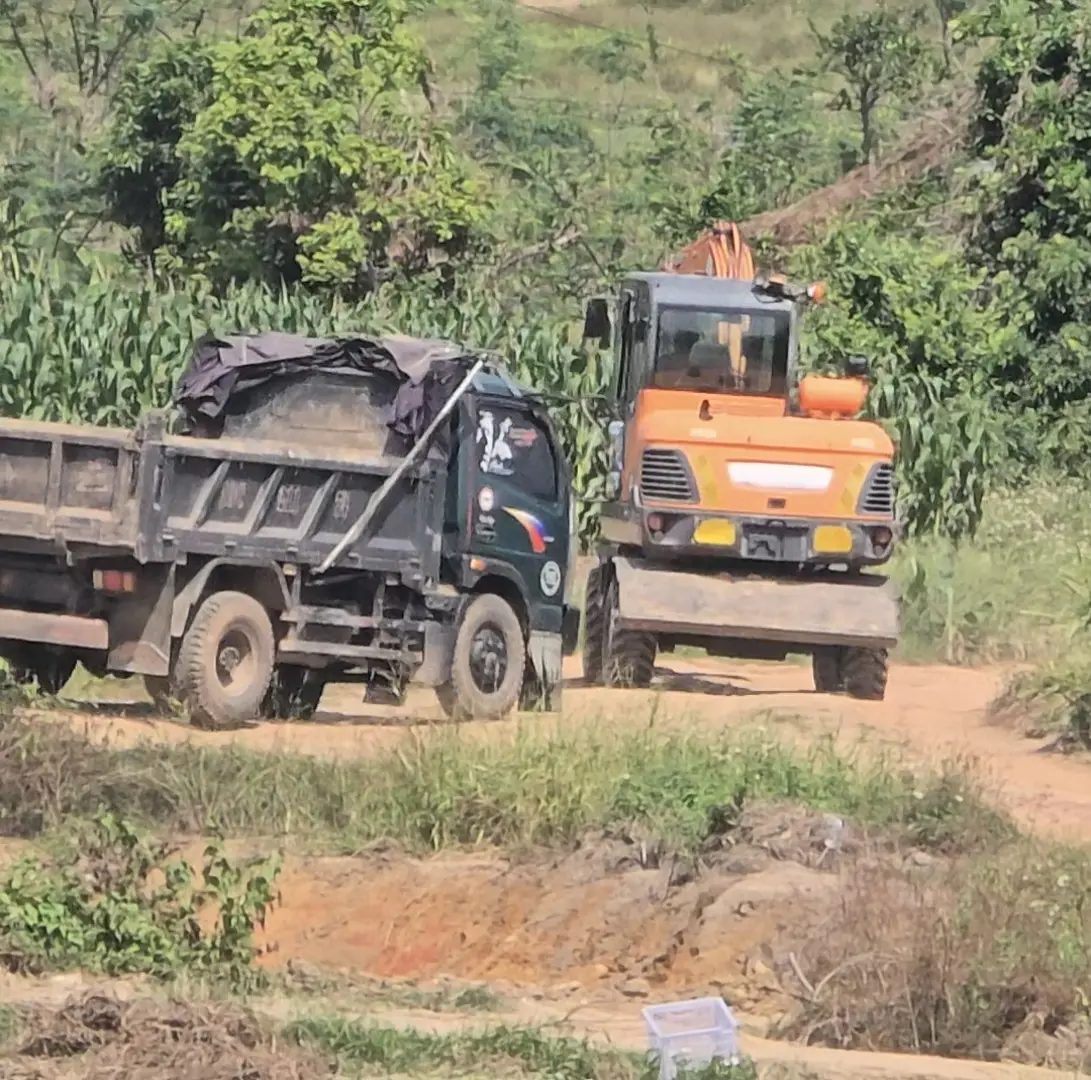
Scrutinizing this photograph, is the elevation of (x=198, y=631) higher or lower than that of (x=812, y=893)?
higher

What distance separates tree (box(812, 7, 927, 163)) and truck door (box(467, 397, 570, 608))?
26.4 metres

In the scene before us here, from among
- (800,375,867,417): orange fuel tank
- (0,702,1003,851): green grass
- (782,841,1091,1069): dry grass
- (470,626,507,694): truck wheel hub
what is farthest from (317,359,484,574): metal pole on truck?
(782,841,1091,1069): dry grass

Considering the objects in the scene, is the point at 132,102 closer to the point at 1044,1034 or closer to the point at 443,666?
the point at 443,666

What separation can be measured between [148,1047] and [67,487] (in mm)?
6582

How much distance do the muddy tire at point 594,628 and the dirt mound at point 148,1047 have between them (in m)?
9.93

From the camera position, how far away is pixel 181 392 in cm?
1428

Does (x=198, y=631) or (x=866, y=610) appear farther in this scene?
(x=866, y=610)

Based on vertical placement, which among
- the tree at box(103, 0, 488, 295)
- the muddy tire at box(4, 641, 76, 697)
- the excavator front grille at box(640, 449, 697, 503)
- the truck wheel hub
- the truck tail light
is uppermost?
the tree at box(103, 0, 488, 295)

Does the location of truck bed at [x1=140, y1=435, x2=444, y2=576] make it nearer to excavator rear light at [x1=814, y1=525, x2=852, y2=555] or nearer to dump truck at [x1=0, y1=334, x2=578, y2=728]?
dump truck at [x1=0, y1=334, x2=578, y2=728]

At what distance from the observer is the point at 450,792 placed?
32.8 feet

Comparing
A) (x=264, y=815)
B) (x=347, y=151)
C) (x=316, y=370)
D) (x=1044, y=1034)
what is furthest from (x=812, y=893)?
(x=347, y=151)

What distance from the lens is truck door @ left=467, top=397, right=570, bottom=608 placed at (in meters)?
14.1

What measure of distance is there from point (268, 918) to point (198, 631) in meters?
3.82

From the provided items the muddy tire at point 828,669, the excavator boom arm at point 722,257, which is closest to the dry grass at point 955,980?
the muddy tire at point 828,669
